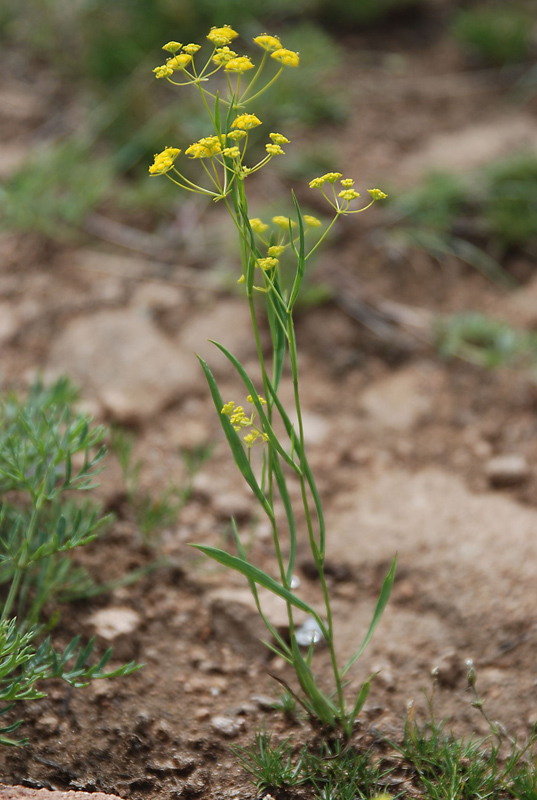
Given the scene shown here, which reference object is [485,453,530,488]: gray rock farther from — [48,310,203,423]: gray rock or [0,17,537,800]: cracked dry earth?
[48,310,203,423]: gray rock

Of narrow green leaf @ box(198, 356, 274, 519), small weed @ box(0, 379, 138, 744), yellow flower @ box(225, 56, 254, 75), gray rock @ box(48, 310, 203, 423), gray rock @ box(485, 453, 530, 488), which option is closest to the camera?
yellow flower @ box(225, 56, 254, 75)

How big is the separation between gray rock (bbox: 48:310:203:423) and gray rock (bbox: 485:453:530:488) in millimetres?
1114

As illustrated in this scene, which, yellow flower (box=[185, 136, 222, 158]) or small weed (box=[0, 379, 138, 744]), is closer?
yellow flower (box=[185, 136, 222, 158])

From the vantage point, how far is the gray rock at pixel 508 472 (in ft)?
7.43

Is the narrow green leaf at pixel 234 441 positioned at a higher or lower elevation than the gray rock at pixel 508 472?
higher

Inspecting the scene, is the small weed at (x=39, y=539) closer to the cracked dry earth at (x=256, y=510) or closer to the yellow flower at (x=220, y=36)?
the cracked dry earth at (x=256, y=510)

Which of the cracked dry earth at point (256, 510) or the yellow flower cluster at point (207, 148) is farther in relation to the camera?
the cracked dry earth at point (256, 510)

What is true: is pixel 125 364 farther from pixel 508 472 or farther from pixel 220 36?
pixel 220 36

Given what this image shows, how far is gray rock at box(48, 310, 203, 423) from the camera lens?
254cm

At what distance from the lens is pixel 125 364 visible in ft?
8.74

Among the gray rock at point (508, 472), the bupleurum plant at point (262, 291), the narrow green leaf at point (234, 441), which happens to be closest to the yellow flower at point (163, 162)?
the bupleurum plant at point (262, 291)

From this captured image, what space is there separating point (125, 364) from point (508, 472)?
145 cm

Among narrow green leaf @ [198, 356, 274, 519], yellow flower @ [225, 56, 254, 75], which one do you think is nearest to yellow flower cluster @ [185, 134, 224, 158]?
yellow flower @ [225, 56, 254, 75]

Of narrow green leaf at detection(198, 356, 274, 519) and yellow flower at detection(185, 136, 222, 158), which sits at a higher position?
yellow flower at detection(185, 136, 222, 158)
